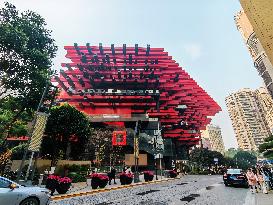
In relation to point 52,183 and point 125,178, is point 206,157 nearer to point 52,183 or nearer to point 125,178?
point 125,178

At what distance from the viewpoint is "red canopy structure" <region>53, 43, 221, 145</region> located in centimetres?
6456

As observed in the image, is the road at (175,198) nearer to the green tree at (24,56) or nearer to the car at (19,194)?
the car at (19,194)

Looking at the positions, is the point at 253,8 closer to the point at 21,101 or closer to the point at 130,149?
the point at 21,101

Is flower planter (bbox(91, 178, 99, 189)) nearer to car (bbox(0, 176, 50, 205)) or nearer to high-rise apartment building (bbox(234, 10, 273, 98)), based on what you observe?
car (bbox(0, 176, 50, 205))

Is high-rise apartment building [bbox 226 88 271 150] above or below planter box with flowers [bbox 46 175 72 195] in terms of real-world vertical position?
above

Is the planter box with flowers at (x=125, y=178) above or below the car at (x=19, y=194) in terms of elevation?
above

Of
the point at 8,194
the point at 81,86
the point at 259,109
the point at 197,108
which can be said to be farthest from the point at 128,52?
the point at 259,109

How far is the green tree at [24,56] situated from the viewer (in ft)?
72.2

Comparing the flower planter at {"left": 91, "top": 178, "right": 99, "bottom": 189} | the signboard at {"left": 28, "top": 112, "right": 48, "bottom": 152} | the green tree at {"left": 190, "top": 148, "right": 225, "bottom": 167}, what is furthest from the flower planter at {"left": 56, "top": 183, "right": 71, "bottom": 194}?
the green tree at {"left": 190, "top": 148, "right": 225, "bottom": 167}

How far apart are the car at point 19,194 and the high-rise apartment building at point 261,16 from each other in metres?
7.87

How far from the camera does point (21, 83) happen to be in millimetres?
23031

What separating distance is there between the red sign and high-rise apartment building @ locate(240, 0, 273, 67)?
4714 cm

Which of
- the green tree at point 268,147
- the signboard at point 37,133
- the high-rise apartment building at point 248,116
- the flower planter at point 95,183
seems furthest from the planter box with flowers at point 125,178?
the high-rise apartment building at point 248,116

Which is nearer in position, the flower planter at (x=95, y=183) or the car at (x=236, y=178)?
the flower planter at (x=95, y=183)
